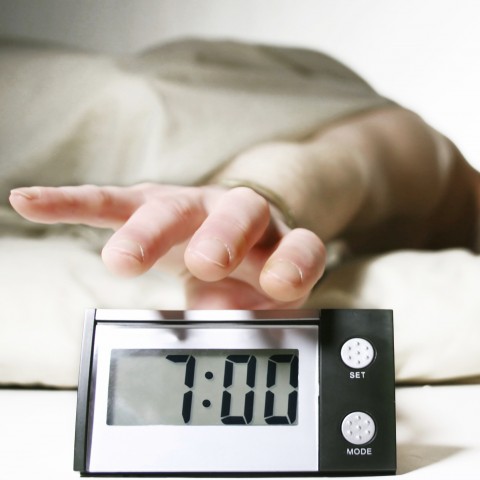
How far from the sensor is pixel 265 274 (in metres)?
0.52

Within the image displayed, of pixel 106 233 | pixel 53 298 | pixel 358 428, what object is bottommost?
pixel 358 428

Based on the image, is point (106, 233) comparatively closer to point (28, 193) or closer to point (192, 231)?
point (192, 231)

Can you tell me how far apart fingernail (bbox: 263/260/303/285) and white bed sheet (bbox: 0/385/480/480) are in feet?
0.51

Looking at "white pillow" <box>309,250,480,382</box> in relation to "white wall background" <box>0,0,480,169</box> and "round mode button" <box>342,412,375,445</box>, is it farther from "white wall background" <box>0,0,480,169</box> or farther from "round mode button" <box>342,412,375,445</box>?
"round mode button" <box>342,412,375,445</box>

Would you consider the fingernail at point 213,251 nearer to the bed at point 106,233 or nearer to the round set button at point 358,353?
the round set button at point 358,353

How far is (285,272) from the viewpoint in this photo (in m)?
0.52

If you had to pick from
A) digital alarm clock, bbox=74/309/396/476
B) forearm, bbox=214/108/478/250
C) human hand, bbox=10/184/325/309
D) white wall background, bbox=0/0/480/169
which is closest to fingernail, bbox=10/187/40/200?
human hand, bbox=10/184/325/309

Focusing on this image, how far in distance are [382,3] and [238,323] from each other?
0.96 metres

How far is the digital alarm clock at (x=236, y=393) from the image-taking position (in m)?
0.49

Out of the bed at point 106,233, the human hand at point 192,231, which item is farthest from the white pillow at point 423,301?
the human hand at point 192,231

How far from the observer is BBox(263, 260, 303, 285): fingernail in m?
0.51

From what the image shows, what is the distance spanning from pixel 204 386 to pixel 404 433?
0.26 m

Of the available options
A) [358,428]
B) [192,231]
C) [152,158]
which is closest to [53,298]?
[152,158]

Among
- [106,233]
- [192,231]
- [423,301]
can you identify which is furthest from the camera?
[106,233]
